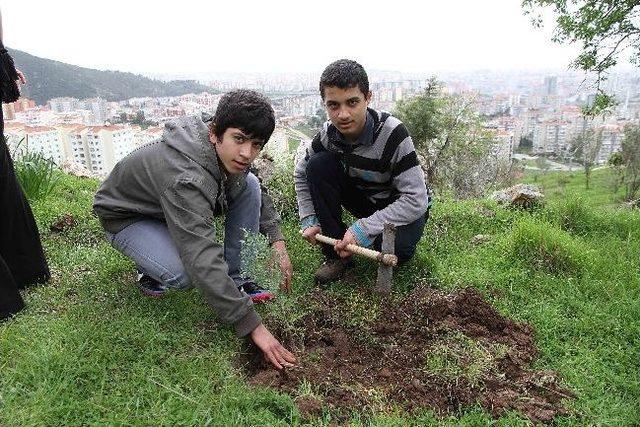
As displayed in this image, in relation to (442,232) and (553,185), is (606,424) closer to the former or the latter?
(442,232)

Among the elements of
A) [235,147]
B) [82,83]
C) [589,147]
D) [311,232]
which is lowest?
[589,147]

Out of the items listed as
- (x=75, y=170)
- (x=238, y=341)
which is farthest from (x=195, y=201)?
(x=75, y=170)

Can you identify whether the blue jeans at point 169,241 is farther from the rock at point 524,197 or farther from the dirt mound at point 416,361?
the rock at point 524,197

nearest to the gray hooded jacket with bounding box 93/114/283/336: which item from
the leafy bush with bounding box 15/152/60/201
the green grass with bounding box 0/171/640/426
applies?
the green grass with bounding box 0/171/640/426

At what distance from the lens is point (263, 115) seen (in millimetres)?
2338

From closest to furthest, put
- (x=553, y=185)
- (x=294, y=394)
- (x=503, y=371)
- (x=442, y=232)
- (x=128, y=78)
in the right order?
(x=294, y=394), (x=503, y=371), (x=442, y=232), (x=553, y=185), (x=128, y=78)

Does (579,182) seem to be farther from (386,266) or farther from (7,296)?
(7,296)

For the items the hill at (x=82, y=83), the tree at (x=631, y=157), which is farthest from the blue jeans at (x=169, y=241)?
the hill at (x=82, y=83)

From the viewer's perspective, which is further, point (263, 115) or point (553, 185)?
point (553, 185)

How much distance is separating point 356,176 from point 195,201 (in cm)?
136

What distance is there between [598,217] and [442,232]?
156 cm

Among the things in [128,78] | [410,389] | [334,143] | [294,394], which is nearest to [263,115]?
[334,143]

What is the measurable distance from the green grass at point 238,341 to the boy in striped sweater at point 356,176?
0.34m

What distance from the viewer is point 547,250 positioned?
3.43m
